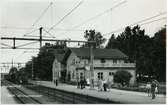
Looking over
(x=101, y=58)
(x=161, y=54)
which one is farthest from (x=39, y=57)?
(x=161, y=54)

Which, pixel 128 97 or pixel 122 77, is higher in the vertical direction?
pixel 122 77

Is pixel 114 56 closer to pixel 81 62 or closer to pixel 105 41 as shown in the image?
pixel 81 62

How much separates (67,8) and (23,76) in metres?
49.9

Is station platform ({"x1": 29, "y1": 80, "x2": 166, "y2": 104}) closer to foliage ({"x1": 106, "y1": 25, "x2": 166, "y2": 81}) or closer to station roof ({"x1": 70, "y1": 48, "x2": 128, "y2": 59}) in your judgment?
foliage ({"x1": 106, "y1": 25, "x2": 166, "y2": 81})

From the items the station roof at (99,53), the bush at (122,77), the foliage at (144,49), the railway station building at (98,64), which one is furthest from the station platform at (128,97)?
the station roof at (99,53)

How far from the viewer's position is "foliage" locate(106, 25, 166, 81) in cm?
6581

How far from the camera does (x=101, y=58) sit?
67812 mm

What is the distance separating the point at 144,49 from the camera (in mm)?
81438

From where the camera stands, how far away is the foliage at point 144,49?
216 feet

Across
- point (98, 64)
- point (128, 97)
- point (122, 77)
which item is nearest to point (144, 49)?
point (98, 64)

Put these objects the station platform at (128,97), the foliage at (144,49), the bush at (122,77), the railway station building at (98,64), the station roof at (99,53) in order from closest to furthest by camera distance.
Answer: the station platform at (128,97) → the bush at (122,77) → the railway station building at (98,64) → the foliage at (144,49) → the station roof at (99,53)

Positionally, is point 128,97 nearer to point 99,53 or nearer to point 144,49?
point 99,53

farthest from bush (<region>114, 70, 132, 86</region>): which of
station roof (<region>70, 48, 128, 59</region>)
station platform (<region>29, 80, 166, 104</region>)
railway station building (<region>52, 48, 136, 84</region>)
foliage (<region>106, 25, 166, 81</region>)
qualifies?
station roof (<region>70, 48, 128, 59</region>)

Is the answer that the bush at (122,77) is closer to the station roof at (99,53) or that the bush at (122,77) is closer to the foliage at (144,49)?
the foliage at (144,49)
